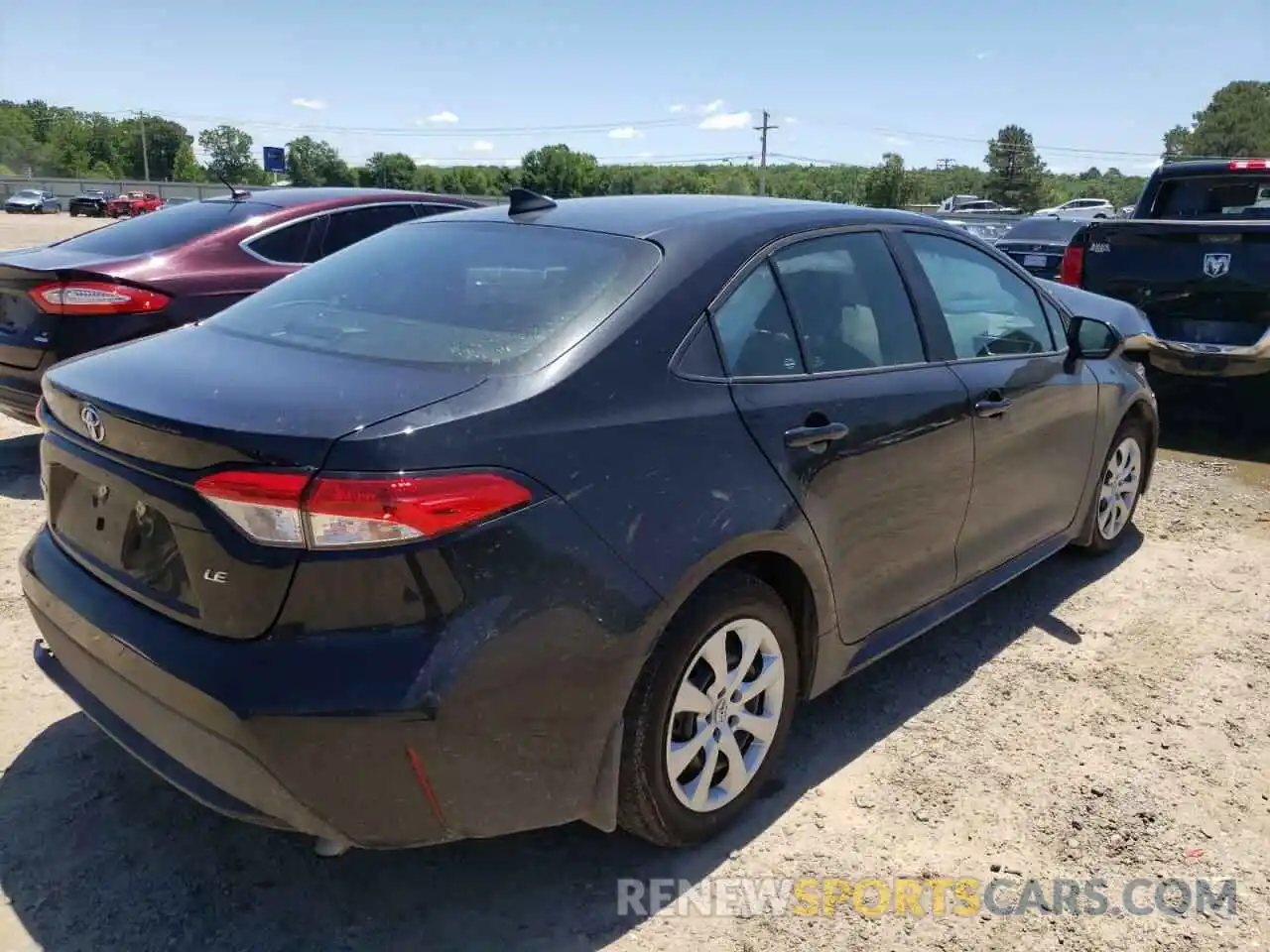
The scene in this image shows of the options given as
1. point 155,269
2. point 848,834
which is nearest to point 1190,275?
point 848,834

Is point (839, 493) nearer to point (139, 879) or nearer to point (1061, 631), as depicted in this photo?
point (1061, 631)

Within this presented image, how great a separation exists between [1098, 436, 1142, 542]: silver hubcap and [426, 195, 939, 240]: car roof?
192 cm

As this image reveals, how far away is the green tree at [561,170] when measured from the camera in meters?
92.9

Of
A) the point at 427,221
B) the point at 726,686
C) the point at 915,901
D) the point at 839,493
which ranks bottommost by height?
the point at 915,901

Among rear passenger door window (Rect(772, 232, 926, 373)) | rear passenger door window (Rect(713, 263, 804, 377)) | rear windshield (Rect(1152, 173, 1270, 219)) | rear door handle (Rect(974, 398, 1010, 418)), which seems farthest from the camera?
rear windshield (Rect(1152, 173, 1270, 219))

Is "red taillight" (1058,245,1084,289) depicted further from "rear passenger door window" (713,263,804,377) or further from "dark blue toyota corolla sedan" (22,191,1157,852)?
"rear passenger door window" (713,263,804,377)

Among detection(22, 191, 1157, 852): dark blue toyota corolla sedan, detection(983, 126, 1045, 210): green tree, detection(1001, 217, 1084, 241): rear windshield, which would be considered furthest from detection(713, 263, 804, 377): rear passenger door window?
detection(983, 126, 1045, 210): green tree

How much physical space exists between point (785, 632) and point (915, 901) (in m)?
0.76

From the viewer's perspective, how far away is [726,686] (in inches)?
104

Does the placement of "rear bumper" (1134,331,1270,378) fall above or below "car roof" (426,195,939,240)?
below

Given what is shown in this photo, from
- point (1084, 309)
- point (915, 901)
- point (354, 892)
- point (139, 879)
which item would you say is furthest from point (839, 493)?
point (1084, 309)

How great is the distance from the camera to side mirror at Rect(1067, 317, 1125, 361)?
415cm

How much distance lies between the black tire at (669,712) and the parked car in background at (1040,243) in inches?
509

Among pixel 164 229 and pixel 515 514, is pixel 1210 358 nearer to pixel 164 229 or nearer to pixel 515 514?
pixel 515 514
